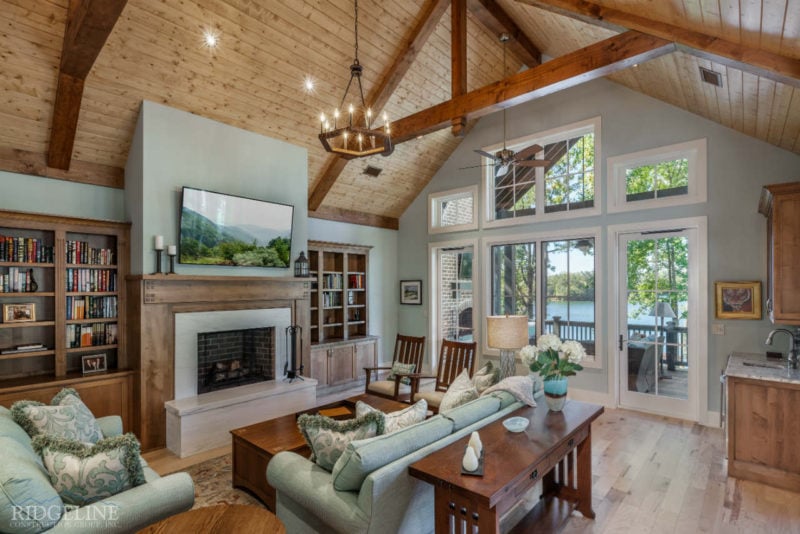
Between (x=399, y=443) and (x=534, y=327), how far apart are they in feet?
14.7

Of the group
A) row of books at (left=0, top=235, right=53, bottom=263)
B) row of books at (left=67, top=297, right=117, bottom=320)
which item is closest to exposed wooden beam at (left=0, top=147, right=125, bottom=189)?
row of books at (left=0, top=235, right=53, bottom=263)

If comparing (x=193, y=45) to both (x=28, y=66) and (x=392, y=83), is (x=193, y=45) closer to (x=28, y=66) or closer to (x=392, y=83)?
(x=28, y=66)

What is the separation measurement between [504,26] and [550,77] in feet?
5.47

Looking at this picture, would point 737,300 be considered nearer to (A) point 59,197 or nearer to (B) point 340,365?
(B) point 340,365

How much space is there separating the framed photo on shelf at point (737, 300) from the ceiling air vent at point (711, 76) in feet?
7.13

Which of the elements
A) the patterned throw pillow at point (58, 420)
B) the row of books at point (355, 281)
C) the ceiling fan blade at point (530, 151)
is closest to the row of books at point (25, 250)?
the patterned throw pillow at point (58, 420)

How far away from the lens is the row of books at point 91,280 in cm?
411

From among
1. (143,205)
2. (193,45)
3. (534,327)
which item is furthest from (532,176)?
(143,205)

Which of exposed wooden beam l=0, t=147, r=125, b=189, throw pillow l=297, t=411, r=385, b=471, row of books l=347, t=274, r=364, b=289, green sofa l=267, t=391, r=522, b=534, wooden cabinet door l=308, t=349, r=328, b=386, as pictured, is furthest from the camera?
row of books l=347, t=274, r=364, b=289

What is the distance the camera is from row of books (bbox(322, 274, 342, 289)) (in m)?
6.63

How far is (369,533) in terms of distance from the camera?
6.25ft

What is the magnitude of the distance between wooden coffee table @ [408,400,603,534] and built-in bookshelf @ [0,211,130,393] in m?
3.81

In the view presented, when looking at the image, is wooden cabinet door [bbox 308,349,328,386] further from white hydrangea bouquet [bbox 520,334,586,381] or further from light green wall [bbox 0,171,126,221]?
white hydrangea bouquet [bbox 520,334,586,381]

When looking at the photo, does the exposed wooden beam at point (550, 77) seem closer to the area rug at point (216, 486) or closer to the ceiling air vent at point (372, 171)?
the ceiling air vent at point (372, 171)
